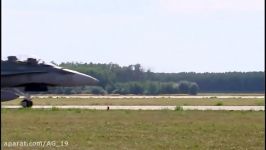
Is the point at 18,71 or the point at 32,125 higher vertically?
the point at 18,71

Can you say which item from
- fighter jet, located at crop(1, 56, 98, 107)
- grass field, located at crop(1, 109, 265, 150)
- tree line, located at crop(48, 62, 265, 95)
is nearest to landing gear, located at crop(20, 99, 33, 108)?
fighter jet, located at crop(1, 56, 98, 107)

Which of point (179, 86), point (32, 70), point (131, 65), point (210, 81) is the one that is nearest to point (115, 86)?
point (131, 65)

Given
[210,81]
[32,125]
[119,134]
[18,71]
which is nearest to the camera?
[119,134]

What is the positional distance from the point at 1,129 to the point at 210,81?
85195mm

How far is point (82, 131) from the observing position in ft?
60.2

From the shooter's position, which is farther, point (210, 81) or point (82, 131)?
point (210, 81)

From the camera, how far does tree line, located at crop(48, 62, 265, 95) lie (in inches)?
2621

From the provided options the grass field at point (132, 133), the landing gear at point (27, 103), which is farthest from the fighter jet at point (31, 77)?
the grass field at point (132, 133)

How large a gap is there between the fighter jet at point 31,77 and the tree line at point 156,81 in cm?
2372

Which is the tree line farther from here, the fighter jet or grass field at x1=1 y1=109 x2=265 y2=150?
grass field at x1=1 y1=109 x2=265 y2=150

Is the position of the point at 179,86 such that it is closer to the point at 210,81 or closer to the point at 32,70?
the point at 210,81

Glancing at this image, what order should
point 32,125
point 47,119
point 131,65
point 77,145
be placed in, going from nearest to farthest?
point 77,145
point 32,125
point 47,119
point 131,65

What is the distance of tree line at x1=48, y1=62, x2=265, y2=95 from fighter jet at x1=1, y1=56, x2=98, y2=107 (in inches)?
934

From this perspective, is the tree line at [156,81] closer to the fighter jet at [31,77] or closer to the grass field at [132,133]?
the fighter jet at [31,77]
